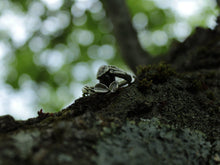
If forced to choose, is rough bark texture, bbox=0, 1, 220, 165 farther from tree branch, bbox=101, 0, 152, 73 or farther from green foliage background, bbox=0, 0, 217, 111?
green foliage background, bbox=0, 0, 217, 111

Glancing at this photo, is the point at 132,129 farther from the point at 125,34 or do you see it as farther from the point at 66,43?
the point at 66,43

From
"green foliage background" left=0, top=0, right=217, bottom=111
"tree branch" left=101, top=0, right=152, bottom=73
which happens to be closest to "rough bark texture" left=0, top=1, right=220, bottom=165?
"tree branch" left=101, top=0, right=152, bottom=73

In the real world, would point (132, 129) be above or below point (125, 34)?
below

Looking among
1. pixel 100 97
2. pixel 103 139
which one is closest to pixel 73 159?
pixel 103 139

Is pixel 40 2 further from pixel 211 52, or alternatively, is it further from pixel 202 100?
pixel 202 100

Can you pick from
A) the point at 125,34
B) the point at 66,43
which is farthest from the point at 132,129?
the point at 66,43

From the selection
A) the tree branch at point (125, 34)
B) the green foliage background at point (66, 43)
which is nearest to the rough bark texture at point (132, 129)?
the tree branch at point (125, 34)
